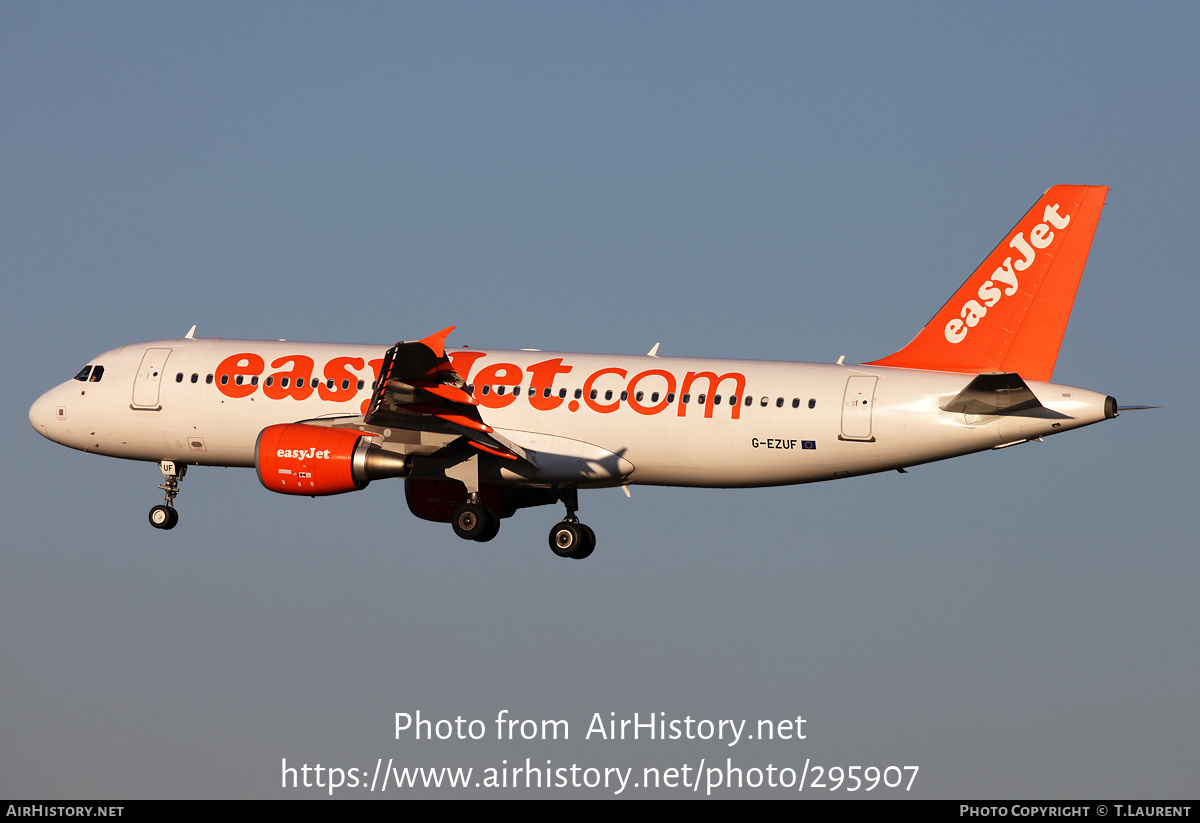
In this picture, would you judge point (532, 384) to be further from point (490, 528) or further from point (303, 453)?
point (303, 453)

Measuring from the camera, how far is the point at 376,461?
37.2m

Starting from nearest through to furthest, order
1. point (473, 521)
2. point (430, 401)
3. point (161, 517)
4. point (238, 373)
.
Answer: point (430, 401)
point (473, 521)
point (238, 373)
point (161, 517)

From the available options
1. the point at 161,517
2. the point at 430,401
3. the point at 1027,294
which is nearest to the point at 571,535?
the point at 430,401

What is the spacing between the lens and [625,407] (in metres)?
38.5

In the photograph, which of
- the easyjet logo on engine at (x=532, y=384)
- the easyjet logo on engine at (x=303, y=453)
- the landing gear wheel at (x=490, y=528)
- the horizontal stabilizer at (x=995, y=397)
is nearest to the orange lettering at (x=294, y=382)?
the easyjet logo on engine at (x=532, y=384)

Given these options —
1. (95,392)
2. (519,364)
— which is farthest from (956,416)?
(95,392)

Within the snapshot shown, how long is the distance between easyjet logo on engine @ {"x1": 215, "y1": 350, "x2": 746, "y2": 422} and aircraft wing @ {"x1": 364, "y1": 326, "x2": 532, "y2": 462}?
3.89ft

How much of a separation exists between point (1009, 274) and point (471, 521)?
575 inches

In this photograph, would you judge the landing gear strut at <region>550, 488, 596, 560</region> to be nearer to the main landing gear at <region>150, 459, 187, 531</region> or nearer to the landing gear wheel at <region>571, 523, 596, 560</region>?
the landing gear wheel at <region>571, 523, 596, 560</region>

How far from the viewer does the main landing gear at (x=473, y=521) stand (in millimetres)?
40188

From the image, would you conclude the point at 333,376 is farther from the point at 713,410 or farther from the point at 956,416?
the point at 956,416

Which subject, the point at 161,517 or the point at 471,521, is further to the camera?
the point at 161,517

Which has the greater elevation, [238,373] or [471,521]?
[238,373]

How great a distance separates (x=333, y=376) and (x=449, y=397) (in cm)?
399
